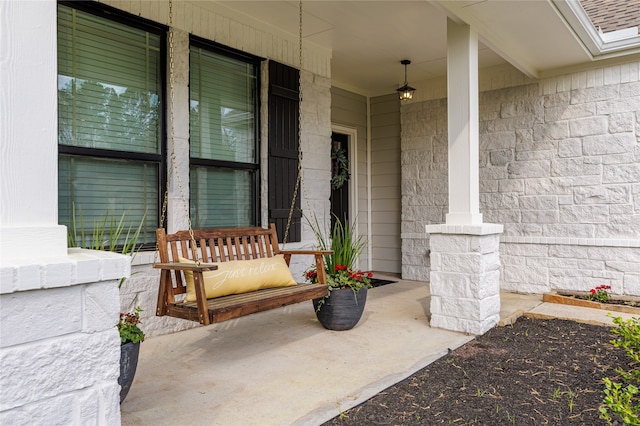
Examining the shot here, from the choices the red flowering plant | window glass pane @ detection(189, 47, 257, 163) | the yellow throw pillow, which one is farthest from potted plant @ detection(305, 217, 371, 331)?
the red flowering plant

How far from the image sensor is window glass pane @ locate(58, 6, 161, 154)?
2.82 m

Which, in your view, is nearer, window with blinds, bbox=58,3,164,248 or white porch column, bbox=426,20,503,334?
window with blinds, bbox=58,3,164,248

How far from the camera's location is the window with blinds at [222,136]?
3527 millimetres

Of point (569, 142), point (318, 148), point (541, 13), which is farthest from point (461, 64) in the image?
point (569, 142)

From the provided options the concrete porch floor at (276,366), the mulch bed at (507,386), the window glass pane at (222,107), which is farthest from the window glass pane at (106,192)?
the mulch bed at (507,386)

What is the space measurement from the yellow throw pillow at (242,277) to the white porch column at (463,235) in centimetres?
120

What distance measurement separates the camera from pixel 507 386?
2312mm

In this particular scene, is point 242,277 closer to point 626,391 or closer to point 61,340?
point 61,340

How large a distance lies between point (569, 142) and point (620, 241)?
3.71 ft

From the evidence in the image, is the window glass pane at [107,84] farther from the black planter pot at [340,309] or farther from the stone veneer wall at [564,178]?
the stone veneer wall at [564,178]

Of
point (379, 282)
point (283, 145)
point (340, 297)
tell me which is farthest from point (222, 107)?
point (379, 282)

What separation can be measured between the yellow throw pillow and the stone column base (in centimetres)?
117

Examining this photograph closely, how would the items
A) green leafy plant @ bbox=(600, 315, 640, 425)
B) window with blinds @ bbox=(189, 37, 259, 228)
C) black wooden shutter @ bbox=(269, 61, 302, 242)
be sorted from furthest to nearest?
black wooden shutter @ bbox=(269, 61, 302, 242) < window with blinds @ bbox=(189, 37, 259, 228) < green leafy plant @ bbox=(600, 315, 640, 425)

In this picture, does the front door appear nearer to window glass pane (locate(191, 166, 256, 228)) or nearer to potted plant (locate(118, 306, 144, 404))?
window glass pane (locate(191, 166, 256, 228))
